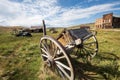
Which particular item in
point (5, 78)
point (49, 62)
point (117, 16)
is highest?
point (117, 16)

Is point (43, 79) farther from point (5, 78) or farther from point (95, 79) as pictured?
point (95, 79)

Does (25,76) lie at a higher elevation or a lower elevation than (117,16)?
lower

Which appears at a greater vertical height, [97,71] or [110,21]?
[110,21]

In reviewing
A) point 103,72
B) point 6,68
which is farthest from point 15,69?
point 103,72

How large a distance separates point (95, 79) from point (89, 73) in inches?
30.3

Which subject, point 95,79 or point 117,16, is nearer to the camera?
point 95,79

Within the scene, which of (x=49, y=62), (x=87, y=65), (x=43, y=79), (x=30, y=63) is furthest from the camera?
(x=30, y=63)

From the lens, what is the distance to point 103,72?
7305mm

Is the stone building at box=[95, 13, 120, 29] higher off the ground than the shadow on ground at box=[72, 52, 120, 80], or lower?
higher

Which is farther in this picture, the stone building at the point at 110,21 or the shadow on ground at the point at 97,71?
the stone building at the point at 110,21

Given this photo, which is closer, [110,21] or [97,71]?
[97,71]

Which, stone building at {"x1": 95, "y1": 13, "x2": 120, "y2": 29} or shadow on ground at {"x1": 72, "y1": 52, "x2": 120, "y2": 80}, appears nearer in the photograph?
shadow on ground at {"x1": 72, "y1": 52, "x2": 120, "y2": 80}

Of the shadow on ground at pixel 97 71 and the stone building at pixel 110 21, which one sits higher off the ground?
the stone building at pixel 110 21

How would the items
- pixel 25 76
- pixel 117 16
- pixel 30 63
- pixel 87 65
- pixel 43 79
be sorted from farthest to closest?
pixel 117 16 → pixel 30 63 → pixel 87 65 → pixel 25 76 → pixel 43 79
